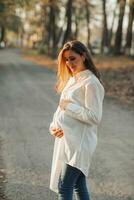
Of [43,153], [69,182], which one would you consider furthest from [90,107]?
[43,153]

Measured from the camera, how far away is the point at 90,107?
4121 mm

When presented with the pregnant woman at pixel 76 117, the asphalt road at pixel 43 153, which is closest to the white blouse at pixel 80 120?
the pregnant woman at pixel 76 117

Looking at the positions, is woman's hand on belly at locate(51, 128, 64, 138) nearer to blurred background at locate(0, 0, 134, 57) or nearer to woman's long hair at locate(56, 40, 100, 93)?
woman's long hair at locate(56, 40, 100, 93)

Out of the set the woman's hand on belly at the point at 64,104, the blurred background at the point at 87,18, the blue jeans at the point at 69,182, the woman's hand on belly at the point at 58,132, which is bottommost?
the blurred background at the point at 87,18

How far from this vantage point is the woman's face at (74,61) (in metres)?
4.14

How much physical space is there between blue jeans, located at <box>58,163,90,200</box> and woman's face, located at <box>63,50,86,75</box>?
30.5 inches

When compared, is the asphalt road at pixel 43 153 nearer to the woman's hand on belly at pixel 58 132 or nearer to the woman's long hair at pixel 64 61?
the woman's hand on belly at pixel 58 132

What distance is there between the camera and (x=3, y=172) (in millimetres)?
7211

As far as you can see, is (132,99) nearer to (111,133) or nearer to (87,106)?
(111,133)

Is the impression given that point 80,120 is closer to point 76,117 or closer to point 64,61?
point 76,117

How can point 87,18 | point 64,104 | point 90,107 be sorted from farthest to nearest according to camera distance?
point 87,18 < point 64,104 < point 90,107

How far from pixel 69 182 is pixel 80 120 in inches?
20.0

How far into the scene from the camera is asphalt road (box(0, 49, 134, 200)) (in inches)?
252

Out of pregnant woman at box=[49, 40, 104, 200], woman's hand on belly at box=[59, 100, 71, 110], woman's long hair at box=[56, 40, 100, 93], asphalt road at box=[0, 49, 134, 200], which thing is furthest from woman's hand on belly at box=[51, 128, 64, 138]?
asphalt road at box=[0, 49, 134, 200]
